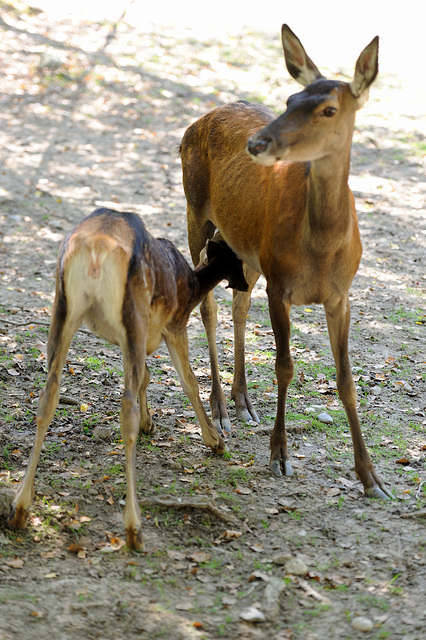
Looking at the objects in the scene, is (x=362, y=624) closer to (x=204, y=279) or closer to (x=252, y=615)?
(x=252, y=615)

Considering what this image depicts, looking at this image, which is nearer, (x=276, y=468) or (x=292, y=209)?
(x=292, y=209)

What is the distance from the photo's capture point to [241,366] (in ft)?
19.5

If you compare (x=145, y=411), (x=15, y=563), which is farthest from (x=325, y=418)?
(x=15, y=563)

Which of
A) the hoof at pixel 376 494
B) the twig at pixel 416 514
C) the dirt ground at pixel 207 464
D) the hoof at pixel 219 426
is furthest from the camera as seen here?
the hoof at pixel 219 426

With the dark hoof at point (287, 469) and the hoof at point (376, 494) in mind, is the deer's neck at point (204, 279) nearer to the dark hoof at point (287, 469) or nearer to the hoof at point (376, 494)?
the dark hoof at point (287, 469)

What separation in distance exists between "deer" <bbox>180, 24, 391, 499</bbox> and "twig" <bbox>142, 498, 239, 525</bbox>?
2.53 ft

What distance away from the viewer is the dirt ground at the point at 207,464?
11.0ft

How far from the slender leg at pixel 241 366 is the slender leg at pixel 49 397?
224cm

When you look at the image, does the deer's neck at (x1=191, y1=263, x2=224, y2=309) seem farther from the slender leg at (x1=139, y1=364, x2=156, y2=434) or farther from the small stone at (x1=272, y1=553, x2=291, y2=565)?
the small stone at (x1=272, y1=553, x2=291, y2=565)

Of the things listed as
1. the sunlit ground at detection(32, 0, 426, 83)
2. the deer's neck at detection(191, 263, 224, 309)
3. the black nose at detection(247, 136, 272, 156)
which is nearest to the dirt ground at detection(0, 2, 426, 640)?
the deer's neck at detection(191, 263, 224, 309)

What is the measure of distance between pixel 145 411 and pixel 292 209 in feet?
5.96

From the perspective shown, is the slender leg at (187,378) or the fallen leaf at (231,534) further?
the slender leg at (187,378)

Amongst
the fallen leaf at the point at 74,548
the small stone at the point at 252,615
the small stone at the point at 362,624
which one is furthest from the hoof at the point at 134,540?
the small stone at the point at 362,624

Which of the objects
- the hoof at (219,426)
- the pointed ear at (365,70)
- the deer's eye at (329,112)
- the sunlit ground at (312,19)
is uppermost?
the sunlit ground at (312,19)
